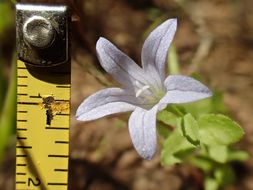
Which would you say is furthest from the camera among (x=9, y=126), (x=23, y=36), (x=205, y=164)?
(x=9, y=126)

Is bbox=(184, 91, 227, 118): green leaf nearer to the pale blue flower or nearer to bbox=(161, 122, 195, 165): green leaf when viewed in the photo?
bbox=(161, 122, 195, 165): green leaf

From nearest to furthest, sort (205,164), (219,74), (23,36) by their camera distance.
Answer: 1. (23,36)
2. (205,164)
3. (219,74)

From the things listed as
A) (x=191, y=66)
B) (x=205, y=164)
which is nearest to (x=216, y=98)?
(x=205, y=164)

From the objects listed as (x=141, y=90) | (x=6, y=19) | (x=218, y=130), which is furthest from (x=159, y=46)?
(x=6, y=19)

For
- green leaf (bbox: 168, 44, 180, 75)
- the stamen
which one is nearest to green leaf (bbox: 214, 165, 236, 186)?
green leaf (bbox: 168, 44, 180, 75)

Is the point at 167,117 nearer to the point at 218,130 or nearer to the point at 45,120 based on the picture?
the point at 218,130

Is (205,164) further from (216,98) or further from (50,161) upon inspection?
(50,161)
